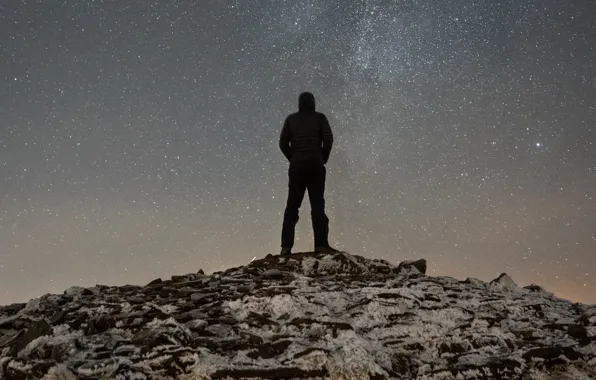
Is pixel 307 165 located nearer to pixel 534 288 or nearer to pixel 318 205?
pixel 318 205

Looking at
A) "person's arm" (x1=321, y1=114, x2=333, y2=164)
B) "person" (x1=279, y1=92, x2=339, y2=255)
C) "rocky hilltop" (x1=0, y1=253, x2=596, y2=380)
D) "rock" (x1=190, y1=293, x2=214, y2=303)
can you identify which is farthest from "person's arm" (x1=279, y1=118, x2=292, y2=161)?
"rock" (x1=190, y1=293, x2=214, y2=303)

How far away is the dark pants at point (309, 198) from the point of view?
10.4 meters

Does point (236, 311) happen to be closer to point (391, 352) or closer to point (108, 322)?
point (108, 322)

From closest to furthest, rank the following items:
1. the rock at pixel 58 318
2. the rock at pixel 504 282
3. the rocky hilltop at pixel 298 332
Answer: the rocky hilltop at pixel 298 332 < the rock at pixel 58 318 < the rock at pixel 504 282

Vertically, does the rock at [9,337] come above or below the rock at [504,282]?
below

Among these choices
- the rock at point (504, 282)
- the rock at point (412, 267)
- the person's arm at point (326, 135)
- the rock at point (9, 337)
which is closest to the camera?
the rock at point (9, 337)

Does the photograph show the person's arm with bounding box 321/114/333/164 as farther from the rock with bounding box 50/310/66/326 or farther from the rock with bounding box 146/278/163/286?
the rock with bounding box 50/310/66/326

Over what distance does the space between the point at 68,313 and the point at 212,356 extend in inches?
95.7

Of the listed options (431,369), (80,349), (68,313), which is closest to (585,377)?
(431,369)

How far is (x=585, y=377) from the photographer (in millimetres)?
5086

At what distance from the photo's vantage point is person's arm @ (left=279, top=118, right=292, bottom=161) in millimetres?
10750

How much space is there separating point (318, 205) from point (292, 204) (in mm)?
537

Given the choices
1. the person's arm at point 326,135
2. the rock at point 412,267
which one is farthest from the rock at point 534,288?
the person's arm at point 326,135

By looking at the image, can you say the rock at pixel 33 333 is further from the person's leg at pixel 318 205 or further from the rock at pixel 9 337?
the person's leg at pixel 318 205
